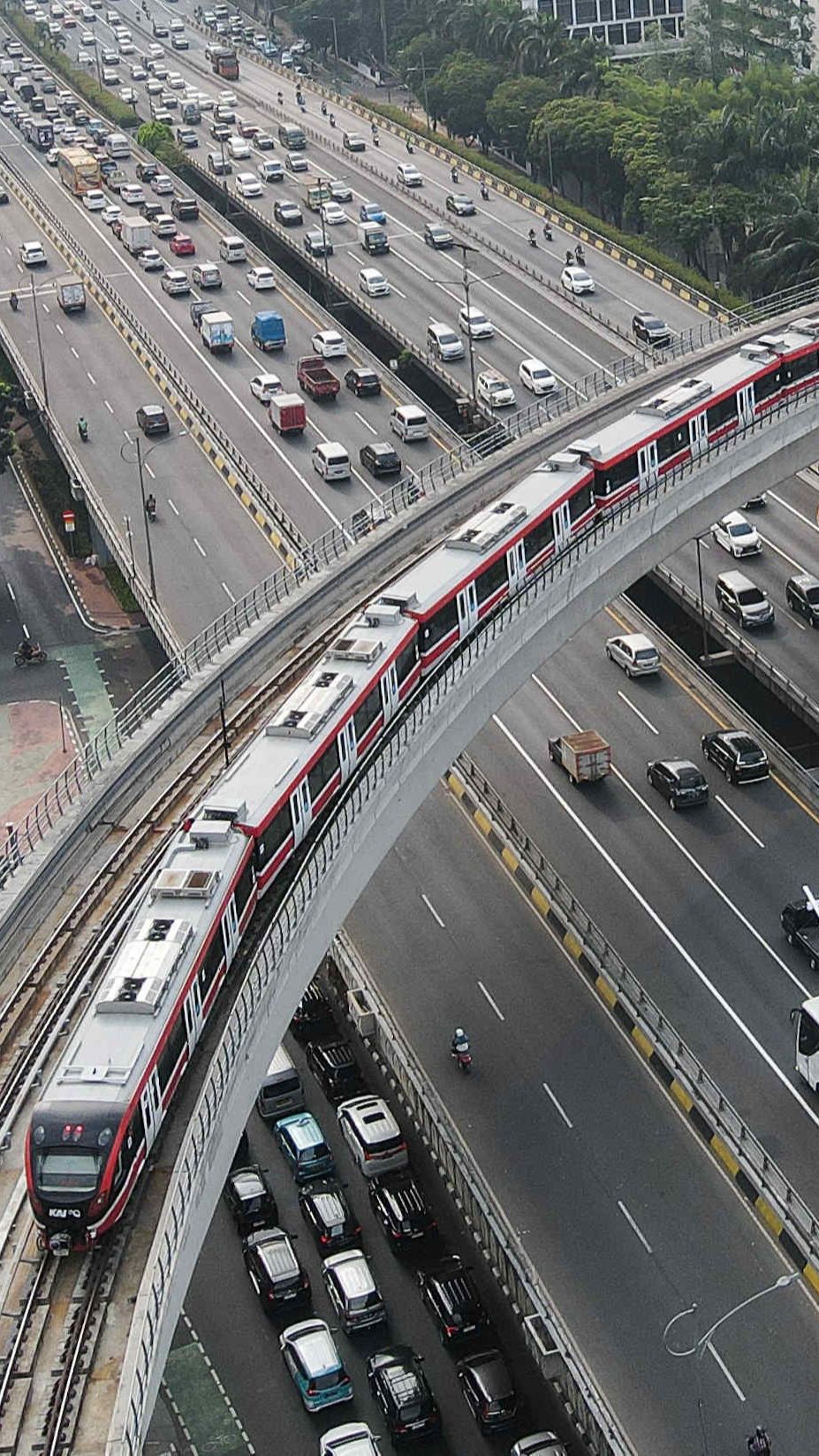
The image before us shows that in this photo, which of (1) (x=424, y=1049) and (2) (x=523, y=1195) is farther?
(1) (x=424, y=1049)

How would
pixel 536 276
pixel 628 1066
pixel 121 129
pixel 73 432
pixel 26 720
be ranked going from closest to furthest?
pixel 628 1066, pixel 26 720, pixel 73 432, pixel 536 276, pixel 121 129

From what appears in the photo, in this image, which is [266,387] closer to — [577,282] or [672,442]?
[577,282]

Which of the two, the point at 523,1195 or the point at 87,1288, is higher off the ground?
the point at 87,1288

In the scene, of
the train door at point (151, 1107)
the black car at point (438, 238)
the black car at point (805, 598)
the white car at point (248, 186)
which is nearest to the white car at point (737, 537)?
the black car at point (805, 598)

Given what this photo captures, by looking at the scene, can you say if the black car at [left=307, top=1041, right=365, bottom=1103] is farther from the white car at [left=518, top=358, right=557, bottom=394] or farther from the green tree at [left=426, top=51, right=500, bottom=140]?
the green tree at [left=426, top=51, right=500, bottom=140]

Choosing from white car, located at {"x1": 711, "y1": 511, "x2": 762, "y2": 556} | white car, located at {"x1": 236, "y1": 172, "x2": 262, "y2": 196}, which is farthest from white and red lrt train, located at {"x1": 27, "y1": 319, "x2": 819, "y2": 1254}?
white car, located at {"x1": 236, "y1": 172, "x2": 262, "y2": 196}

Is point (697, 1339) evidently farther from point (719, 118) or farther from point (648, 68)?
point (648, 68)

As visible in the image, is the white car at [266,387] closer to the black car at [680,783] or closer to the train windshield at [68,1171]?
the black car at [680,783]

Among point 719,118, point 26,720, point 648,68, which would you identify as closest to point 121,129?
point 648,68
